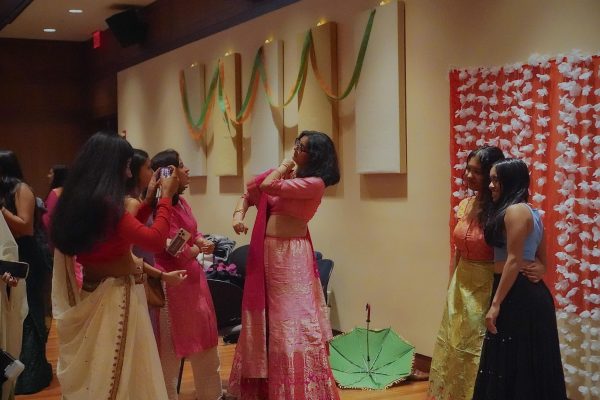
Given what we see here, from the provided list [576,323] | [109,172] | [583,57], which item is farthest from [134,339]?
[583,57]

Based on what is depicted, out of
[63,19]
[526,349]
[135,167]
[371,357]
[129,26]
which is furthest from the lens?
[63,19]

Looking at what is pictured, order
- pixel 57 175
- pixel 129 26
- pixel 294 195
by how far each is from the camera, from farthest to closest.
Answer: pixel 129 26
pixel 57 175
pixel 294 195

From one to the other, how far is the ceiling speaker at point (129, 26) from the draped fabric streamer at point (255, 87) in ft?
4.28

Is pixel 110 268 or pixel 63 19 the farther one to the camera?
pixel 63 19

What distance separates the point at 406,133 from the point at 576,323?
1.75m

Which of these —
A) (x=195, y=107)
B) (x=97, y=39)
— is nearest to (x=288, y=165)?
(x=195, y=107)

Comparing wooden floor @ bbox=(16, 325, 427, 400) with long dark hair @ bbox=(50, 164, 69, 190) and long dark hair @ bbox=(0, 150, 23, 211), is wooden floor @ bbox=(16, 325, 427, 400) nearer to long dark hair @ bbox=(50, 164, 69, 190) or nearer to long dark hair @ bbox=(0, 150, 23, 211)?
long dark hair @ bbox=(0, 150, 23, 211)

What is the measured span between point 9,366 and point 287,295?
4.49 ft

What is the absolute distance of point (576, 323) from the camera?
160 inches

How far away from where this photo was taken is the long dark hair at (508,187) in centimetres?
352

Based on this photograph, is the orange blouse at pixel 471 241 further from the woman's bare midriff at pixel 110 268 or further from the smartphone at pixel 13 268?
the smartphone at pixel 13 268

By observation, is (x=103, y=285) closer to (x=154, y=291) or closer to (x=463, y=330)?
(x=154, y=291)

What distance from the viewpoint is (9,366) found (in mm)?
3428

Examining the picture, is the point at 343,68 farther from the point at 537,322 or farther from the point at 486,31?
the point at 537,322
